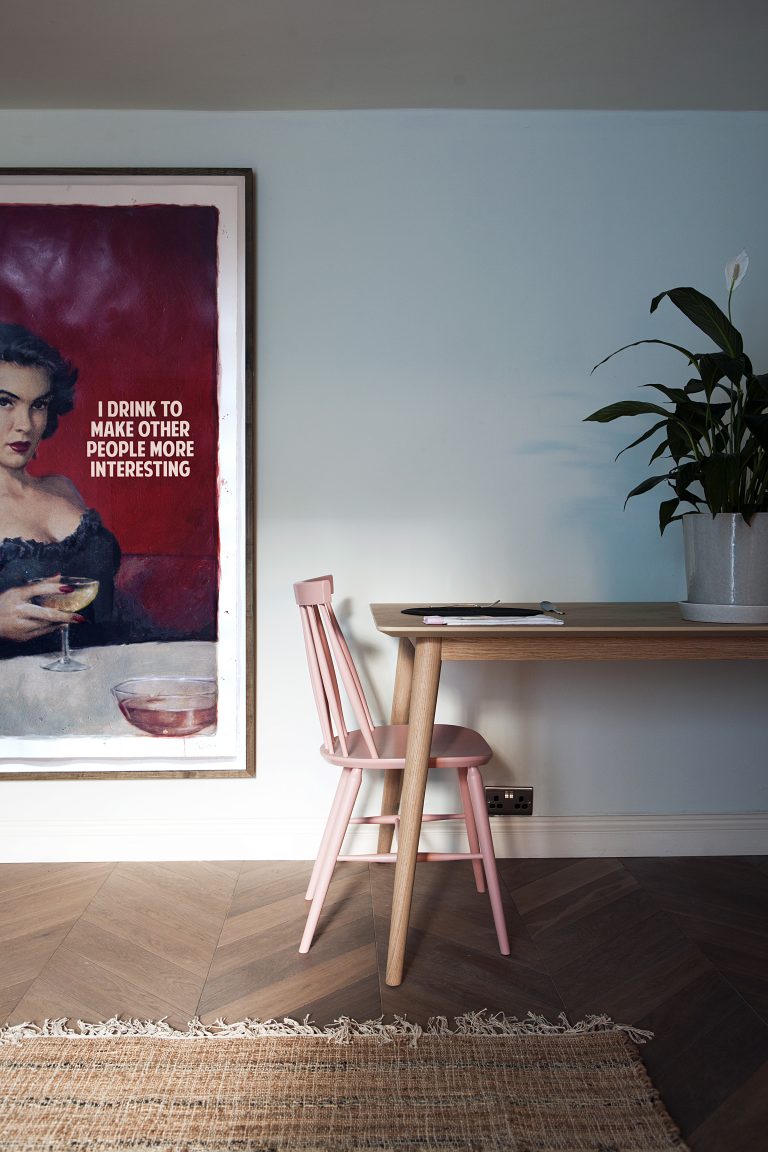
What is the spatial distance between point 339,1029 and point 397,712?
2.97 ft

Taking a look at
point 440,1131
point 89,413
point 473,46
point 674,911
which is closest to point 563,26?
point 473,46

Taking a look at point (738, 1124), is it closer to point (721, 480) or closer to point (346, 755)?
point (346, 755)

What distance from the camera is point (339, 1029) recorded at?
1561 millimetres

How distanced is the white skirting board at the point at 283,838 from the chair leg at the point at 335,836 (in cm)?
52

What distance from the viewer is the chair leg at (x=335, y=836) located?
1.90m

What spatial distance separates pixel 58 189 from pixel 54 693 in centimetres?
141

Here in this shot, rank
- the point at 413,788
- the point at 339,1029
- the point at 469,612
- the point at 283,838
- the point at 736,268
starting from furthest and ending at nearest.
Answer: the point at 283,838, the point at 469,612, the point at 736,268, the point at 413,788, the point at 339,1029

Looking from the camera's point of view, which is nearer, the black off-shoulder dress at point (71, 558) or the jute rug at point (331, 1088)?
the jute rug at point (331, 1088)

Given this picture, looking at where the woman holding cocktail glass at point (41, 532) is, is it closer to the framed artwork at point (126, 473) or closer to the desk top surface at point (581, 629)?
the framed artwork at point (126, 473)

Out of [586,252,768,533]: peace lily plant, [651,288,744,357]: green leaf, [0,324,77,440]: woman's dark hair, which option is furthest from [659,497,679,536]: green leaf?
[0,324,77,440]: woman's dark hair

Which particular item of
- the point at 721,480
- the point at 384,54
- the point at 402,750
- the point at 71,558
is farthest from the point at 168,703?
the point at 384,54

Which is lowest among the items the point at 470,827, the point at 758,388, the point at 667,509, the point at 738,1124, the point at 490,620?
the point at 738,1124

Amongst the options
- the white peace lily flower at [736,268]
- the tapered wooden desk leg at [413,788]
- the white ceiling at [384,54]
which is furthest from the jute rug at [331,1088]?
the white ceiling at [384,54]

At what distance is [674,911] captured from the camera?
2.11m
